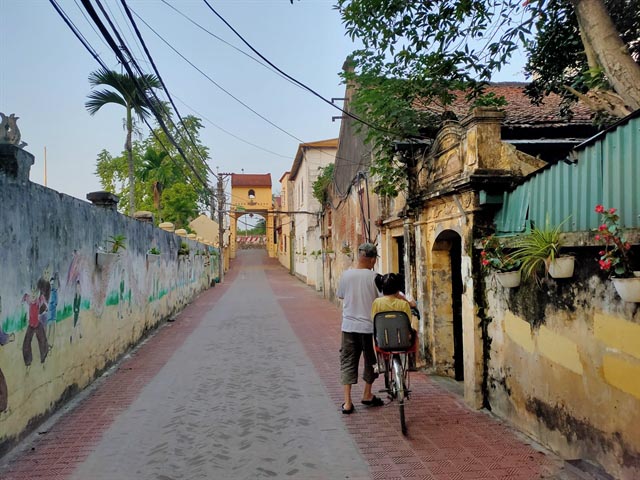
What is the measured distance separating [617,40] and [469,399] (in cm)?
417

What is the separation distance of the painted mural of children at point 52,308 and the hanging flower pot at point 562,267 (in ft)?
16.8

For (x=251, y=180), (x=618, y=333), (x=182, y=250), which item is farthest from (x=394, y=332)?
(x=251, y=180)

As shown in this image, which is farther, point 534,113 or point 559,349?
point 534,113

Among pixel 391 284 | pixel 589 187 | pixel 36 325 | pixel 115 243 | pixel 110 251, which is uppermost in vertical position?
pixel 589 187

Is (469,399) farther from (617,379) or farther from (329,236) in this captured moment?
(329,236)

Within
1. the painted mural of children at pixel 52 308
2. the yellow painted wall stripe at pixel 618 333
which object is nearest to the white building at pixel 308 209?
the painted mural of children at pixel 52 308

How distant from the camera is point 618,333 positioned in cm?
Result: 352

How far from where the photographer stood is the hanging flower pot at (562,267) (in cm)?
404

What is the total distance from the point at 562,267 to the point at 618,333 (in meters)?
0.70

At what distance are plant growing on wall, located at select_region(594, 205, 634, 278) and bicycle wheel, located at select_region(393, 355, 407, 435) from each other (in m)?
2.28

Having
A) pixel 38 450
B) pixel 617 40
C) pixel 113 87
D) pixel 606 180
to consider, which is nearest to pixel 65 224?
pixel 38 450

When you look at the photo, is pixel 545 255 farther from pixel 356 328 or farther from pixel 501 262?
pixel 356 328

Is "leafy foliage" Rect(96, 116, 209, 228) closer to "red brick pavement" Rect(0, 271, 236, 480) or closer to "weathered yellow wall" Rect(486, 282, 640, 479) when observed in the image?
"red brick pavement" Rect(0, 271, 236, 480)

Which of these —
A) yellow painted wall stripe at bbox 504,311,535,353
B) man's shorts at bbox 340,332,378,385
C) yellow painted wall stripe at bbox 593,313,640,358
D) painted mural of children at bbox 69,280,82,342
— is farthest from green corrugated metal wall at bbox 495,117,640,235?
painted mural of children at bbox 69,280,82,342
